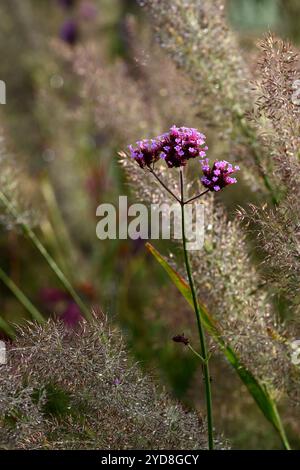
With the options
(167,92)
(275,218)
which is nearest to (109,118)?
(167,92)

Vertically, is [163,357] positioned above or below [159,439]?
above

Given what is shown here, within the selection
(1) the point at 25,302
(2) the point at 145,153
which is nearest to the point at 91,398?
(2) the point at 145,153

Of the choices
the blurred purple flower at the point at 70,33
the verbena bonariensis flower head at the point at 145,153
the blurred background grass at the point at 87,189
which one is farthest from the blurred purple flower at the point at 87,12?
the verbena bonariensis flower head at the point at 145,153

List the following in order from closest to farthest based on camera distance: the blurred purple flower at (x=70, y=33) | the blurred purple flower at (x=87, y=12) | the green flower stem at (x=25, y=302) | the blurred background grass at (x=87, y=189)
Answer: the green flower stem at (x=25, y=302)
the blurred background grass at (x=87, y=189)
the blurred purple flower at (x=70, y=33)
the blurred purple flower at (x=87, y=12)

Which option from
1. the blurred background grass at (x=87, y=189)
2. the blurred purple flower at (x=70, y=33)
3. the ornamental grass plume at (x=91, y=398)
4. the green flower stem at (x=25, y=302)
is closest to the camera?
the ornamental grass plume at (x=91, y=398)

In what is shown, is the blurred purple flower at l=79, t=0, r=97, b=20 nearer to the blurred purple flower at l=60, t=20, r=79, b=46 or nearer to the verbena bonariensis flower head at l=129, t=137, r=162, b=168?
the blurred purple flower at l=60, t=20, r=79, b=46

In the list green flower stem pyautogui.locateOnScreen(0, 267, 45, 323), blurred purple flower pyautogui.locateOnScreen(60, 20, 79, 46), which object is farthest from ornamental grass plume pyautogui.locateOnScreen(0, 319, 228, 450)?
blurred purple flower pyautogui.locateOnScreen(60, 20, 79, 46)

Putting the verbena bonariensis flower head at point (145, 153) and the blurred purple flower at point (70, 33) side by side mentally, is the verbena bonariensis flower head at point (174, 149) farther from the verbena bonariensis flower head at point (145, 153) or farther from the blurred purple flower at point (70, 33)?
the blurred purple flower at point (70, 33)

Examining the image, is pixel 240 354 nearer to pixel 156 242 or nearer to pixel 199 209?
pixel 199 209
